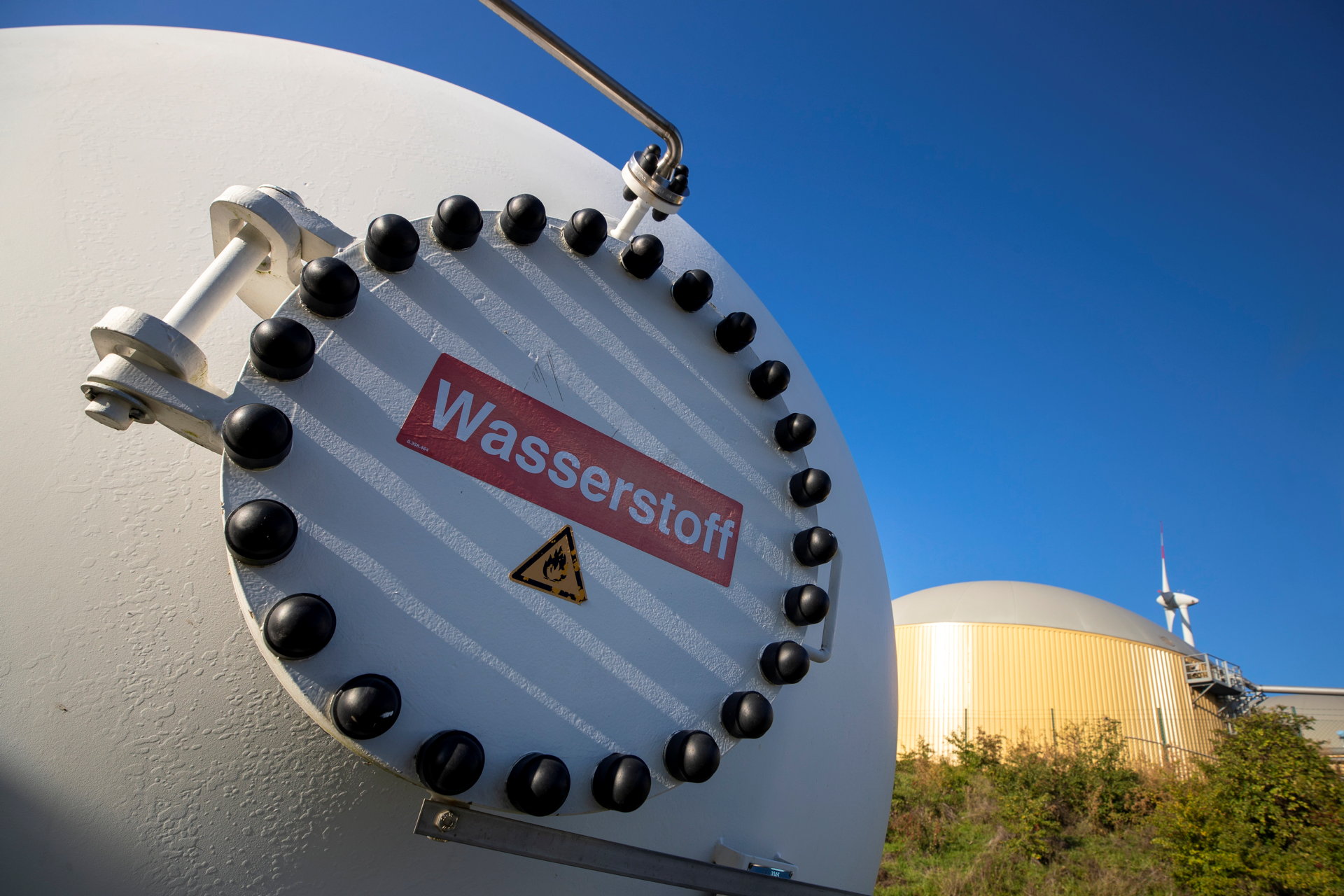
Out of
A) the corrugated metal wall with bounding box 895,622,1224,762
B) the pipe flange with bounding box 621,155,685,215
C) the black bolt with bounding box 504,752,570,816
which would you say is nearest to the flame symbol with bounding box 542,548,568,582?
the black bolt with bounding box 504,752,570,816

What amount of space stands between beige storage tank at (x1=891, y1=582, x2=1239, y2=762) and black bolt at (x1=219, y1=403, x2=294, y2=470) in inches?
961

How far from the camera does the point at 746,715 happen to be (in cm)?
170

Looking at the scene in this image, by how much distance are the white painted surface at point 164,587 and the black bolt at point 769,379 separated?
870mm

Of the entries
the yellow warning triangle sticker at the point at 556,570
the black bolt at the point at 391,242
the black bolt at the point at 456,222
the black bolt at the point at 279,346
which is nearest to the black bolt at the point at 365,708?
the yellow warning triangle sticker at the point at 556,570

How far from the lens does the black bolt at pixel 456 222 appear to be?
1.67m

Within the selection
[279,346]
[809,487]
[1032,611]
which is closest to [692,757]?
[809,487]

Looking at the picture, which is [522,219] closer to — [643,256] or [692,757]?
[643,256]

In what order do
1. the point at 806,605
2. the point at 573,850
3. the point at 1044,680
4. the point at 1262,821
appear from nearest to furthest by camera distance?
the point at 573,850 → the point at 806,605 → the point at 1262,821 → the point at 1044,680

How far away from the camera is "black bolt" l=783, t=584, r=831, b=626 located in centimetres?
192

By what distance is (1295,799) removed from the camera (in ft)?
34.0

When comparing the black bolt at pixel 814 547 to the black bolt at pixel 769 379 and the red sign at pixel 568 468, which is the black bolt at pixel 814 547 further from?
the black bolt at pixel 769 379

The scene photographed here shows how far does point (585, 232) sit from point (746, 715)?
4.05 feet

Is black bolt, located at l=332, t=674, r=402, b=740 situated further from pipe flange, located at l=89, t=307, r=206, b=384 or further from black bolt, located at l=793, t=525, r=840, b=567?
black bolt, located at l=793, t=525, r=840, b=567

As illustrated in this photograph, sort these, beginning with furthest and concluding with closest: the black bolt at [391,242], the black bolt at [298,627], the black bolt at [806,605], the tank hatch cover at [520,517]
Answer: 1. the black bolt at [806,605]
2. the black bolt at [391,242]
3. the tank hatch cover at [520,517]
4. the black bolt at [298,627]
